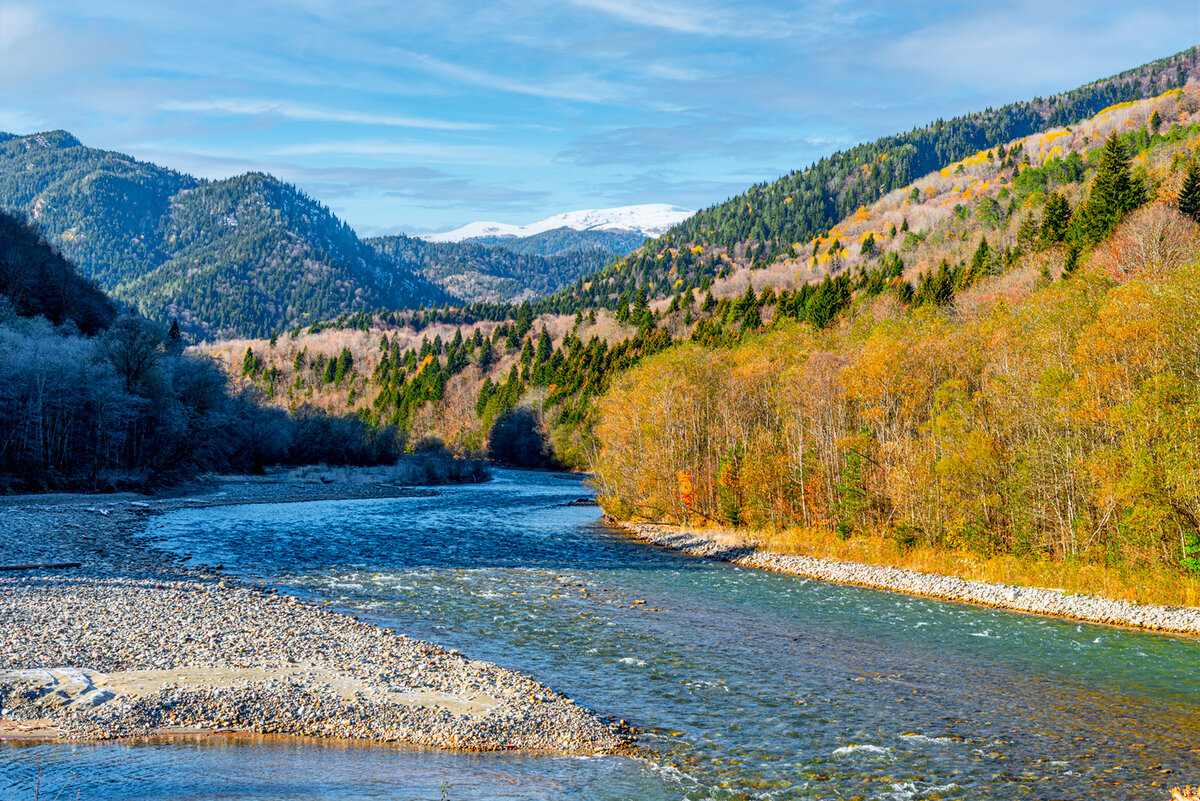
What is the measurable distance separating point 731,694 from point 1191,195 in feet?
245

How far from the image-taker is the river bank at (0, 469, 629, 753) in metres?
14.8

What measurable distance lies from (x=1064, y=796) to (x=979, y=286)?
3074 inches

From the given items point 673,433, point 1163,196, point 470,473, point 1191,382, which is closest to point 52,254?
point 470,473

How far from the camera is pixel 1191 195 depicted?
6850cm

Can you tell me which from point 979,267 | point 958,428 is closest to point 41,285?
point 958,428

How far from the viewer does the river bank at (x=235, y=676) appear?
14.8m

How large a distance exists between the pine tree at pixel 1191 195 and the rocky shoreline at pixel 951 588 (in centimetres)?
5432

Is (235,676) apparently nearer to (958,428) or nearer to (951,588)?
(951,588)

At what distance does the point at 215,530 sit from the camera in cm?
4547

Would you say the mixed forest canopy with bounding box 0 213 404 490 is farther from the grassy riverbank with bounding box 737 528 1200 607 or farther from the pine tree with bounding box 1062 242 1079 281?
the pine tree with bounding box 1062 242 1079 281

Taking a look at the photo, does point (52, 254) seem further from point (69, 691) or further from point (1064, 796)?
point (1064, 796)

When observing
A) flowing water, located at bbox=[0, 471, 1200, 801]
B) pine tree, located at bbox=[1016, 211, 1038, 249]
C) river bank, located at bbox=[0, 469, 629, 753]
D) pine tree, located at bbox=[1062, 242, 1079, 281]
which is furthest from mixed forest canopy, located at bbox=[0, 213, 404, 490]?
pine tree, located at bbox=[1016, 211, 1038, 249]

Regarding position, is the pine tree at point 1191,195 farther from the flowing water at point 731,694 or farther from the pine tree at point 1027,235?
the flowing water at point 731,694

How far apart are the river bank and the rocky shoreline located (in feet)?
69.9
